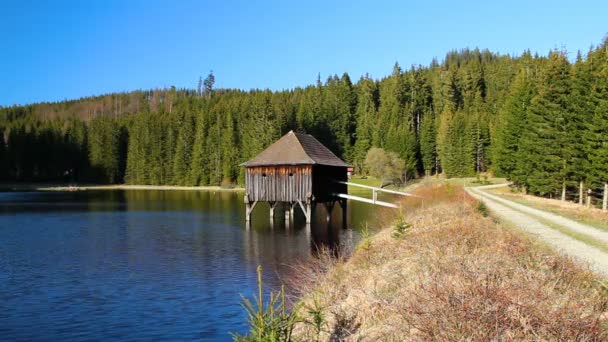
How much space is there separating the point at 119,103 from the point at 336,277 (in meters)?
191

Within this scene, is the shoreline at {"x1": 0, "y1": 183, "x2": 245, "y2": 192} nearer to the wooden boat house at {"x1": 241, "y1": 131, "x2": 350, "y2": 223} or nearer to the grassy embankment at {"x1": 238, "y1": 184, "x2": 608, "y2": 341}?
the wooden boat house at {"x1": 241, "y1": 131, "x2": 350, "y2": 223}

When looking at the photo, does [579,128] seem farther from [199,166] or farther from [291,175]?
[199,166]

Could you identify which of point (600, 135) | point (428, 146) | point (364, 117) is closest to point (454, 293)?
point (600, 135)

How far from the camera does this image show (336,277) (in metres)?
15.4

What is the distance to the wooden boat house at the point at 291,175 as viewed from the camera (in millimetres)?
37938

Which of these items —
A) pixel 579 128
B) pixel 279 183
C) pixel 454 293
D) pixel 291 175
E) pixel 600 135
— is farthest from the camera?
pixel 579 128

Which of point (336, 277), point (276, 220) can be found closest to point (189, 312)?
point (336, 277)

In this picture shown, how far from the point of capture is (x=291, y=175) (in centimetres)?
3841

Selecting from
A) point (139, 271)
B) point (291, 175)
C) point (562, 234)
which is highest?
point (291, 175)

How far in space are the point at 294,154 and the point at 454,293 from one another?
30.7m

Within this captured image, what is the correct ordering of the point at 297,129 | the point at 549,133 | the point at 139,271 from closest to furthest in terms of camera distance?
the point at 139,271 → the point at 549,133 → the point at 297,129

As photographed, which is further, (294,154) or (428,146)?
(428,146)

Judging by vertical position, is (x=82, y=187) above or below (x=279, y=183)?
below

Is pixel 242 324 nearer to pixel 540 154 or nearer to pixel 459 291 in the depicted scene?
pixel 459 291
